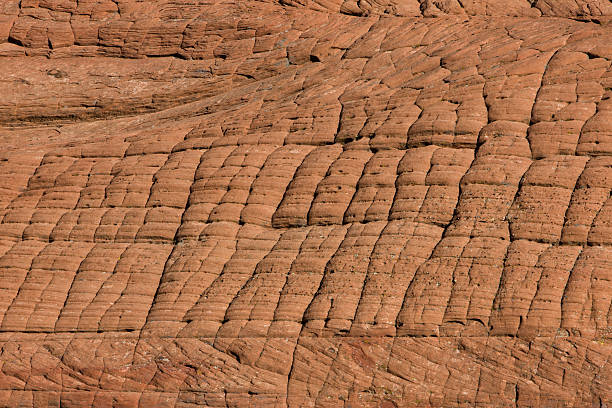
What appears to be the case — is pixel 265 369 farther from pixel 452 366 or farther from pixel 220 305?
pixel 452 366

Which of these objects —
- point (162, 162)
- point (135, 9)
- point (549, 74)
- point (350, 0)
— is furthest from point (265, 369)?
point (135, 9)

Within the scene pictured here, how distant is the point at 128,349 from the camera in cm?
1623

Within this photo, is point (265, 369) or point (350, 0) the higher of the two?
point (350, 0)

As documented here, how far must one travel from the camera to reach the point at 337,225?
17359 millimetres

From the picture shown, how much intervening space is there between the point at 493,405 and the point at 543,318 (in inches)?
58.8

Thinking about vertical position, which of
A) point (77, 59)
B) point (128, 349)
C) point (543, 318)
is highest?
point (77, 59)

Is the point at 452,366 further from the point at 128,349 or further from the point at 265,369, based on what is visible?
the point at 128,349

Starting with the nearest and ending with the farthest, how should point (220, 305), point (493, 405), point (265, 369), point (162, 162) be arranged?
1. point (493, 405)
2. point (265, 369)
3. point (220, 305)
4. point (162, 162)

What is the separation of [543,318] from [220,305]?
535cm

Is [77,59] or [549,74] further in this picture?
[77,59]

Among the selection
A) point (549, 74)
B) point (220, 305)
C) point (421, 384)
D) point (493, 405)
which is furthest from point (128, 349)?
point (549, 74)

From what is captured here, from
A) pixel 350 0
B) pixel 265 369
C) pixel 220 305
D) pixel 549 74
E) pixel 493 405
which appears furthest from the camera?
pixel 350 0

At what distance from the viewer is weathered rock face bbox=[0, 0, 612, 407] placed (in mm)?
14844

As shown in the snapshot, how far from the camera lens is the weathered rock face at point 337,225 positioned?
14.8m
